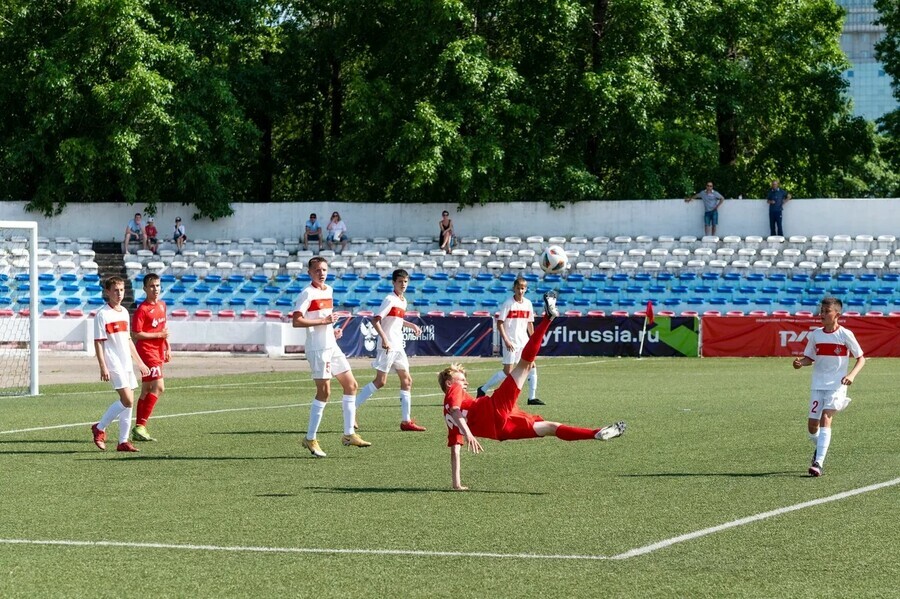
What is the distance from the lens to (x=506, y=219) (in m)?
44.4

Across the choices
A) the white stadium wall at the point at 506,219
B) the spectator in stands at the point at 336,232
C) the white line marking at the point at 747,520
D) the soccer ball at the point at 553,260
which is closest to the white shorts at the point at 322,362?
the soccer ball at the point at 553,260

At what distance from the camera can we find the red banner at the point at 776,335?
3444cm

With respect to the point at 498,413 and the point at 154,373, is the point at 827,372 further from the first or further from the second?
the point at 154,373

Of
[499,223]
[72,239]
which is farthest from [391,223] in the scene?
[72,239]

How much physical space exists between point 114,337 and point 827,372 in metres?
7.51

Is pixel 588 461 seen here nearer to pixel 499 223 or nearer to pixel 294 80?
pixel 499 223

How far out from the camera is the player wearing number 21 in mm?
12758

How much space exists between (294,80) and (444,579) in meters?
45.0

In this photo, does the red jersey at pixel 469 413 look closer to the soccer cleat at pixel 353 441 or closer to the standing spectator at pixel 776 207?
the soccer cleat at pixel 353 441

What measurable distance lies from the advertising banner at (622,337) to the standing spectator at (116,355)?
2118cm

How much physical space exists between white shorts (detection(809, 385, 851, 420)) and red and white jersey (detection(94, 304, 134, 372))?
23.7 ft

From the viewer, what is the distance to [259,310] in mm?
41062

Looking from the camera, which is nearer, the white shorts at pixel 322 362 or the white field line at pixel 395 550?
the white field line at pixel 395 550

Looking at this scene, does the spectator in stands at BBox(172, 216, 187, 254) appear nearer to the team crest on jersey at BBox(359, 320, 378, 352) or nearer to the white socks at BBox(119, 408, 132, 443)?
the team crest on jersey at BBox(359, 320, 378, 352)
